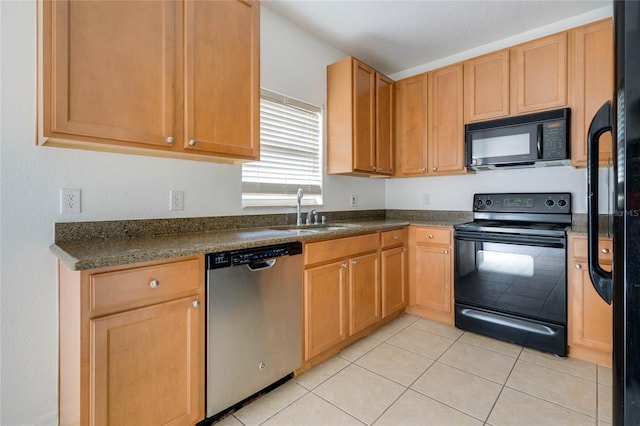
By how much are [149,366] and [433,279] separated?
7.76 feet

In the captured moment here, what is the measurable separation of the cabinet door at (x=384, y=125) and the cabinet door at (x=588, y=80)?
4.91 feet

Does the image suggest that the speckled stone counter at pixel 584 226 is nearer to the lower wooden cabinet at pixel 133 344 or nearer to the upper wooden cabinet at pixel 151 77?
the upper wooden cabinet at pixel 151 77

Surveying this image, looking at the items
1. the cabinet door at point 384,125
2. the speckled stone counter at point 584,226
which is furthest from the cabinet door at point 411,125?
the speckled stone counter at point 584,226

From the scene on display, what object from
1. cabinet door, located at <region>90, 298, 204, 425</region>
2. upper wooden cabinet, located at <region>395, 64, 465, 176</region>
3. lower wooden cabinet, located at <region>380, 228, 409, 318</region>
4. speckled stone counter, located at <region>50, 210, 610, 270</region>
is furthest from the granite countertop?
upper wooden cabinet, located at <region>395, 64, 465, 176</region>

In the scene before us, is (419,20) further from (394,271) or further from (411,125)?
(394,271)

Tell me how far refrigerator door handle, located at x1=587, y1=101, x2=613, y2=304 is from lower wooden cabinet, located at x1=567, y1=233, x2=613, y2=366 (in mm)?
1523

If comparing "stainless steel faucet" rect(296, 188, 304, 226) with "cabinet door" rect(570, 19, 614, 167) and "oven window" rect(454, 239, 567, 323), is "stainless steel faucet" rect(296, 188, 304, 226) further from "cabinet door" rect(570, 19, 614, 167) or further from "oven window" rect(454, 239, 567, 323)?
"cabinet door" rect(570, 19, 614, 167)

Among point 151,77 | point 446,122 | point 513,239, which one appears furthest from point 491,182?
point 151,77

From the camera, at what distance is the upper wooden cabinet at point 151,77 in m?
1.28

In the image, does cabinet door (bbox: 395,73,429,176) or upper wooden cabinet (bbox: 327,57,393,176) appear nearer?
upper wooden cabinet (bbox: 327,57,393,176)

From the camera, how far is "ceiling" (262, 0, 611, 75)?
237cm

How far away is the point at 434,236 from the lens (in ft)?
9.39

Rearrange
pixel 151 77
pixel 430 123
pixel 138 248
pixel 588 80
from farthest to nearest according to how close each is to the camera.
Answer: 1. pixel 430 123
2. pixel 588 80
3. pixel 151 77
4. pixel 138 248

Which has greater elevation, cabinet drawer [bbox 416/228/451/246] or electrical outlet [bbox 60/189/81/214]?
electrical outlet [bbox 60/189/81/214]
